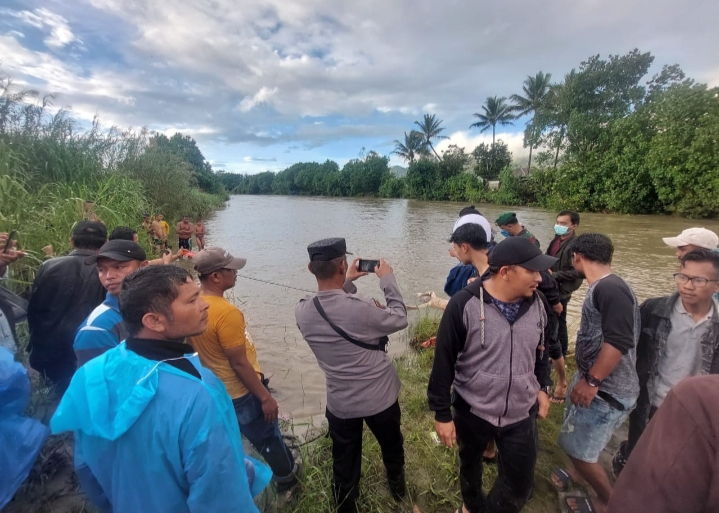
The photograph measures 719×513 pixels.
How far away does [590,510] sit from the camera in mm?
2234

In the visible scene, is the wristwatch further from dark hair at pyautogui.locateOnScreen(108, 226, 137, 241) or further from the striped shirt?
dark hair at pyautogui.locateOnScreen(108, 226, 137, 241)

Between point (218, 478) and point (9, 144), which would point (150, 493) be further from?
point (9, 144)

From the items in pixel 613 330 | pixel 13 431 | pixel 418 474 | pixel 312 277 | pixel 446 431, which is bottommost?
pixel 312 277

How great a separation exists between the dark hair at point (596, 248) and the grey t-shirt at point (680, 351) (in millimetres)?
506

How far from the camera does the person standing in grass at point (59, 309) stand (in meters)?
2.54

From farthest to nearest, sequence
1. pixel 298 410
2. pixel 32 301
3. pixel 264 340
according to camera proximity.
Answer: pixel 264 340
pixel 298 410
pixel 32 301

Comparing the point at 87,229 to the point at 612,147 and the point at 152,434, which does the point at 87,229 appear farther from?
the point at 612,147

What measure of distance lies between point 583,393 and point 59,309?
354 cm

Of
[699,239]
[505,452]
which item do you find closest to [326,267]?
[505,452]

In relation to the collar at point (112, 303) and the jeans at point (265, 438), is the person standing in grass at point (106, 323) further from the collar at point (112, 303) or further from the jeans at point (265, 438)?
the jeans at point (265, 438)

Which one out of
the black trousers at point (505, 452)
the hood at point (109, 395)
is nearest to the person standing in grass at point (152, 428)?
the hood at point (109, 395)

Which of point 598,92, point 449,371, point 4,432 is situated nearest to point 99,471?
point 4,432

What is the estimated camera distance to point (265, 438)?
2.31 metres

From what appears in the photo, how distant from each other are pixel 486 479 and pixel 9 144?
8716 mm
